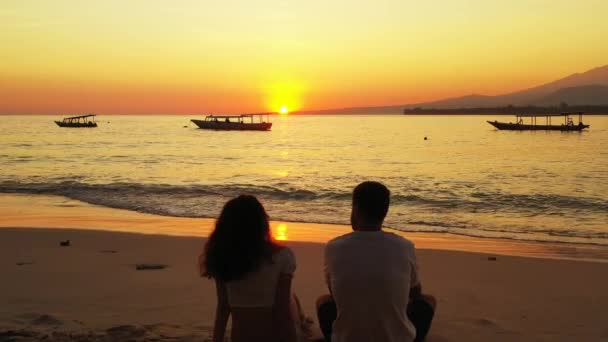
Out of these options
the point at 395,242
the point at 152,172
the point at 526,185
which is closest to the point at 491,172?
the point at 526,185

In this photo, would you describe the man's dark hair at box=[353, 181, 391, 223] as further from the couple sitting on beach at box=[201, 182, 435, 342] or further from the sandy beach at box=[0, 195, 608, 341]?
the sandy beach at box=[0, 195, 608, 341]

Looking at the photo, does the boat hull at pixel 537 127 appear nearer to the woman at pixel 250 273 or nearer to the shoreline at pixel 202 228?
the shoreline at pixel 202 228

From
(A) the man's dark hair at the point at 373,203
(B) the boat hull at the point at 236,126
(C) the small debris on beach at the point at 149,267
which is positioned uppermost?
(B) the boat hull at the point at 236,126

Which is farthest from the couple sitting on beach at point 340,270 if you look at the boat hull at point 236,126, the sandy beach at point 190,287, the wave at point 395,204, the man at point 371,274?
the boat hull at point 236,126

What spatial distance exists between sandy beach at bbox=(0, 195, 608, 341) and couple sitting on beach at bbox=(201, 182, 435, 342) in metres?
1.89

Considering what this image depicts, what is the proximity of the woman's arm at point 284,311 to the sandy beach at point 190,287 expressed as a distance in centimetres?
182

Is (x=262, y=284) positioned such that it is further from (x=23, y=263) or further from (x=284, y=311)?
(x=23, y=263)

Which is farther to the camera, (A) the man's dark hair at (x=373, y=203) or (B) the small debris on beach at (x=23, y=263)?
(B) the small debris on beach at (x=23, y=263)

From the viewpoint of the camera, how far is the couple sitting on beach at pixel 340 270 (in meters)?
3.39

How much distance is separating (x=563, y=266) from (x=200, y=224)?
8.05 m

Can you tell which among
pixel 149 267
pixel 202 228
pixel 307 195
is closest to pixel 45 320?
pixel 149 267

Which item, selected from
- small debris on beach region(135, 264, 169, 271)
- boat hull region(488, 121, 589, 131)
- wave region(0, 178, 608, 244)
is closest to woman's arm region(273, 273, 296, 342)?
small debris on beach region(135, 264, 169, 271)

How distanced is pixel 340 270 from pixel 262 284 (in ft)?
1.53

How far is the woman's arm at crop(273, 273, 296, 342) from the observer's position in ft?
11.7
